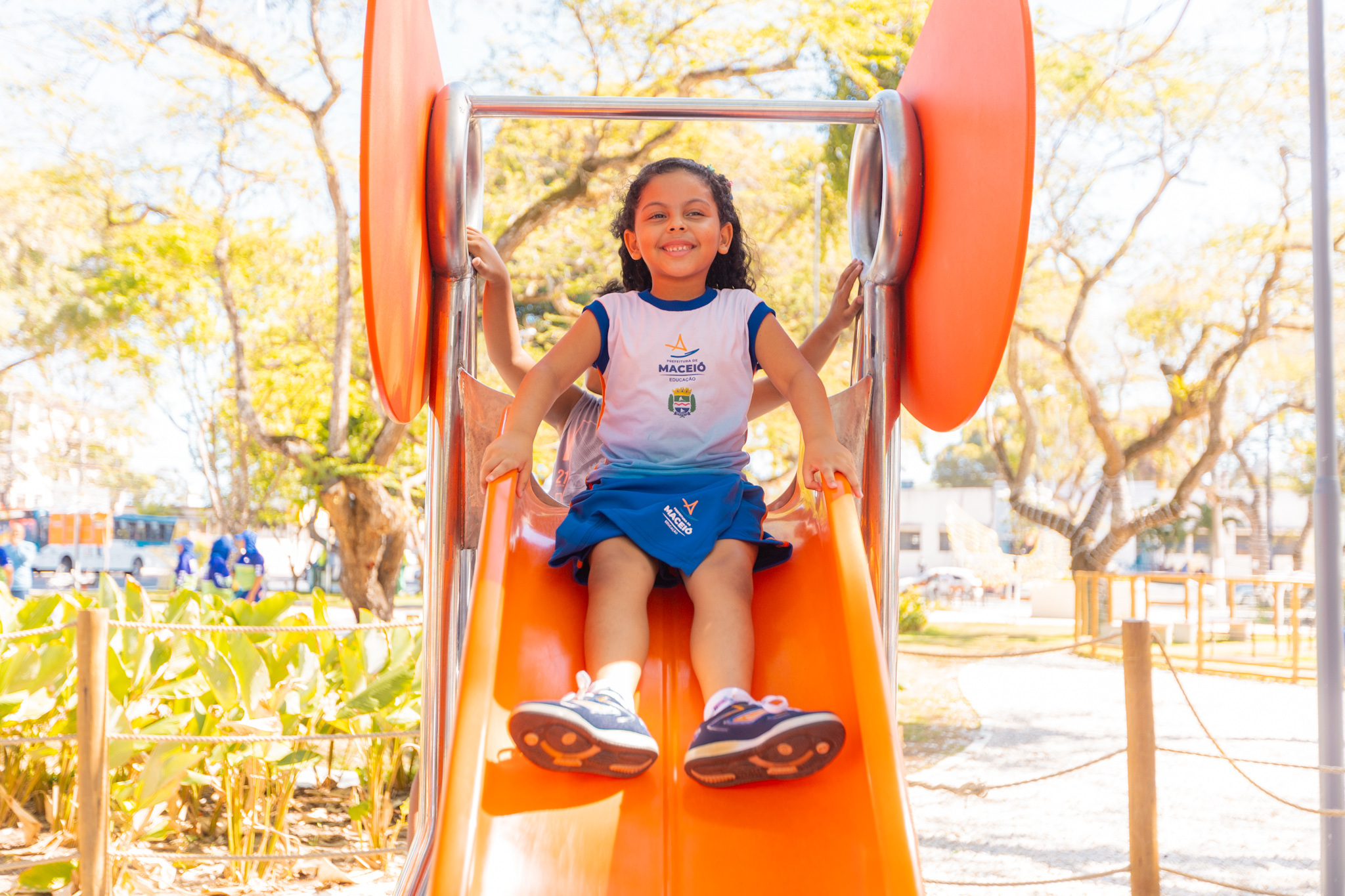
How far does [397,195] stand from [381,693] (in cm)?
202

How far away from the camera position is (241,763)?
340 cm

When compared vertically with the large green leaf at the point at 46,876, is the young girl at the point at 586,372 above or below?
above

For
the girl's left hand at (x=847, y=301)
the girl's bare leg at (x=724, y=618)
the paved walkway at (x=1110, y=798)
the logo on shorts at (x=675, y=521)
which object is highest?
the girl's left hand at (x=847, y=301)

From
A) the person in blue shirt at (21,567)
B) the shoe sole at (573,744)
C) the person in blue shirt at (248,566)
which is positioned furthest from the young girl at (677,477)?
the person in blue shirt at (21,567)

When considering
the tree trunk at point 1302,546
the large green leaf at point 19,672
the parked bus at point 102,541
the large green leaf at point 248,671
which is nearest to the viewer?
the large green leaf at point 19,672

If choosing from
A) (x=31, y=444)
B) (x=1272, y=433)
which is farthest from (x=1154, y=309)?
(x=31, y=444)

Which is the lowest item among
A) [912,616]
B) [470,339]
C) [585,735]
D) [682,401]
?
[912,616]

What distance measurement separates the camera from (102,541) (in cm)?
2500

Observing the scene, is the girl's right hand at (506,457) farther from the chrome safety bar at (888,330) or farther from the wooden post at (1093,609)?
the wooden post at (1093,609)

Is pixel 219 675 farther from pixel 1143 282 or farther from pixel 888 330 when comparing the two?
pixel 1143 282

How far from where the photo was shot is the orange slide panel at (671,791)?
1.34m

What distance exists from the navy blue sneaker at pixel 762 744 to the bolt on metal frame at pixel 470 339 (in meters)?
0.56

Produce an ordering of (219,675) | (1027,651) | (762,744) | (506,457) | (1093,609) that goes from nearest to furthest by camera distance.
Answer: (762,744)
(506,457)
(1027,651)
(219,675)
(1093,609)

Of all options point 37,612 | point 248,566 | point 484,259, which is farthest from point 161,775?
point 248,566
